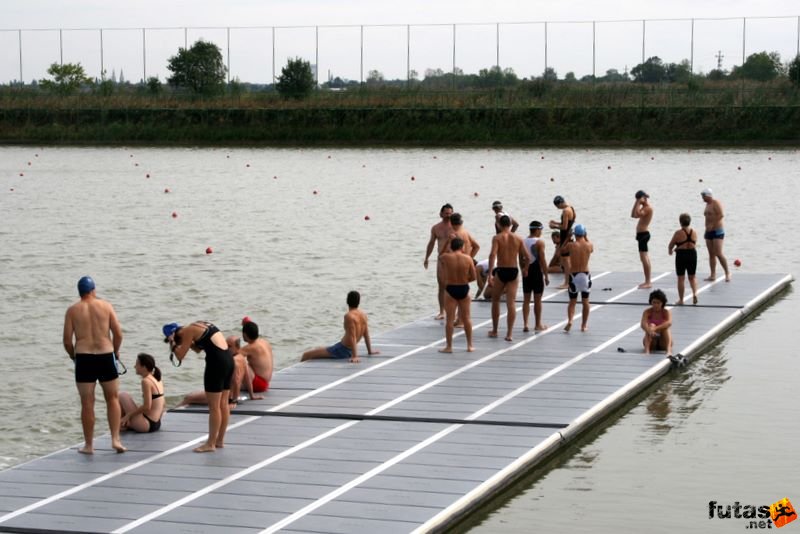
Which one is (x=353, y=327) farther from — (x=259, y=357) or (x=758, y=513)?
(x=758, y=513)

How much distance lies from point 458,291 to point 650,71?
240 ft

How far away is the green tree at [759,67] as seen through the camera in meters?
72.8

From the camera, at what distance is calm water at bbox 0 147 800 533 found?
12.4 metres

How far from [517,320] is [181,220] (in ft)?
67.6

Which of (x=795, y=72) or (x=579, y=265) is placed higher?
(x=795, y=72)

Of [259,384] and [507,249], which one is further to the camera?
[507,249]

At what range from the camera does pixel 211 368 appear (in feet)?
38.8

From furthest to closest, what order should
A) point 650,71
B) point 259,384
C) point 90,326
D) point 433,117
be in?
point 650,71 → point 433,117 → point 259,384 → point 90,326

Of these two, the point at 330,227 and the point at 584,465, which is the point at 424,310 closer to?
the point at 584,465

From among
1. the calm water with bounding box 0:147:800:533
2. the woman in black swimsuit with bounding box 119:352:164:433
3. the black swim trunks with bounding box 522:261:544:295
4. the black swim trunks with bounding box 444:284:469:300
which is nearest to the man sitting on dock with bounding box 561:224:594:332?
the black swim trunks with bounding box 522:261:544:295

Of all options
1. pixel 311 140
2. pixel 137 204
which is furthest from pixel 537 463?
pixel 311 140

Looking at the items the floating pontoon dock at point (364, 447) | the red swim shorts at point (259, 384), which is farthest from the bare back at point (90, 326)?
the red swim shorts at point (259, 384)

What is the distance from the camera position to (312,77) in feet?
247

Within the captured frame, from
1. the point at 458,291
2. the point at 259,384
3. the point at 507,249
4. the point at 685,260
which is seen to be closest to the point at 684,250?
the point at 685,260
